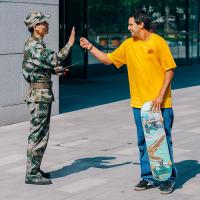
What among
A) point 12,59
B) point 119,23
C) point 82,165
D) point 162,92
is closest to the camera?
point 162,92

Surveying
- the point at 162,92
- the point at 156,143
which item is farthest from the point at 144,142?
the point at 162,92

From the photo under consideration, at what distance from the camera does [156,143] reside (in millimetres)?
6707

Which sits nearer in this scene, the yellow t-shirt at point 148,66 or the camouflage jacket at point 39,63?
the yellow t-shirt at point 148,66

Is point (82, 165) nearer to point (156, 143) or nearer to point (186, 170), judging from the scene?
point (186, 170)

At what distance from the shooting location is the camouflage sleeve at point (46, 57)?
6910 mm

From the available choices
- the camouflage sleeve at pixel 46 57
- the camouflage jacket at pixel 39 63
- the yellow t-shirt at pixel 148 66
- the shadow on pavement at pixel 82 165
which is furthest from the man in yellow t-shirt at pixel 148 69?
the shadow on pavement at pixel 82 165

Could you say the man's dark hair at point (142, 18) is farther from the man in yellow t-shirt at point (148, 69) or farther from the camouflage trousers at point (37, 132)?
the camouflage trousers at point (37, 132)

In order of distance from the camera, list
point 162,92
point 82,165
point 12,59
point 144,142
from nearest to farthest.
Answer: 1. point 162,92
2. point 144,142
3. point 82,165
4. point 12,59

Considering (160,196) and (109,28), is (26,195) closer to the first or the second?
(160,196)

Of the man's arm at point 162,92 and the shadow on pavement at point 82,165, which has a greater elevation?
the man's arm at point 162,92

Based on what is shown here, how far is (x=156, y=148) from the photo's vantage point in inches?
265

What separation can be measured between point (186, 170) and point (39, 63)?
2.24 meters

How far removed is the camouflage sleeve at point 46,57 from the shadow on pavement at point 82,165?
1392 mm

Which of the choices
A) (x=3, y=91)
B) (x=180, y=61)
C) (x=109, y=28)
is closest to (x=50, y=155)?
(x=3, y=91)
